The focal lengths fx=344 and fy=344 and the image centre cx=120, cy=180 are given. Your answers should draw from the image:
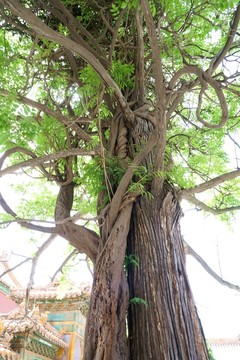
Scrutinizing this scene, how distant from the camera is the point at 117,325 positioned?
1.58m

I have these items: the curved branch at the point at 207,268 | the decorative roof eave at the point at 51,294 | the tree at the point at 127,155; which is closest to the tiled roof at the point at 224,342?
the decorative roof eave at the point at 51,294

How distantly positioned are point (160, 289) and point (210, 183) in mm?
680

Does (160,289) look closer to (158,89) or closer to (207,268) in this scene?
(207,268)

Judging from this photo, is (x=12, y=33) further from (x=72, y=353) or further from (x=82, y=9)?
(x=72, y=353)

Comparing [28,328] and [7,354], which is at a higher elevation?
[28,328]

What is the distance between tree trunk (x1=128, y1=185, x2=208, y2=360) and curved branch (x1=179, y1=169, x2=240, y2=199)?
0.09 metres

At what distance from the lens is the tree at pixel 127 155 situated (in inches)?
62.9

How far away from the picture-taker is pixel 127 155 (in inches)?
91.2

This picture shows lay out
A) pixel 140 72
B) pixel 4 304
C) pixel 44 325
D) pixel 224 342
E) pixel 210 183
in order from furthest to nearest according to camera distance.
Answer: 1. pixel 224 342
2. pixel 4 304
3. pixel 44 325
4. pixel 140 72
5. pixel 210 183

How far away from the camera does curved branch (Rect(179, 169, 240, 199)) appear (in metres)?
1.93

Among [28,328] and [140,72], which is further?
[28,328]

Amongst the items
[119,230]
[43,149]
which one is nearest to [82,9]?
[43,149]

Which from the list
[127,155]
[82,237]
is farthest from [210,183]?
[82,237]

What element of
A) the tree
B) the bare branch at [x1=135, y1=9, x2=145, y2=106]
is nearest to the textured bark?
the tree
